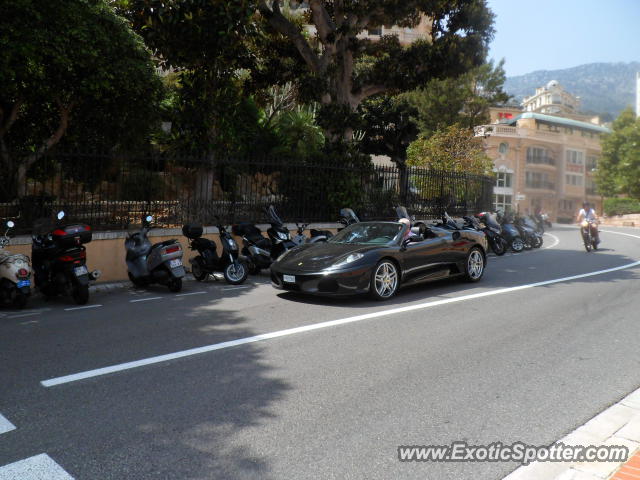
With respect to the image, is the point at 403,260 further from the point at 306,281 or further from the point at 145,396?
the point at 145,396

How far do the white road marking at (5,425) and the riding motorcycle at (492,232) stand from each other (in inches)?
552

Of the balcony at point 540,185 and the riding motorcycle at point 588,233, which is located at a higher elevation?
the balcony at point 540,185

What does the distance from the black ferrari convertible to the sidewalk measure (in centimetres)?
421

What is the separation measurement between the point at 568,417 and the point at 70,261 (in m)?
6.90

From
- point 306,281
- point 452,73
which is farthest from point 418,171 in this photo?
point 306,281

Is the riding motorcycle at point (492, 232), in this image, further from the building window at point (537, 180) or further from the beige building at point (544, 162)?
the building window at point (537, 180)

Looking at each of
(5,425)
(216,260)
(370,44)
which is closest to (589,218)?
(370,44)

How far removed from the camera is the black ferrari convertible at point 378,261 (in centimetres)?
808

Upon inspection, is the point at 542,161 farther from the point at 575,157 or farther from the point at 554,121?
the point at 554,121

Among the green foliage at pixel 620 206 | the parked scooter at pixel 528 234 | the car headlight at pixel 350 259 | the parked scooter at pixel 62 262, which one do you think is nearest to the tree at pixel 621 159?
the green foliage at pixel 620 206

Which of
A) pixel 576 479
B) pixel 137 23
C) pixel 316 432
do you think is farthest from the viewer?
pixel 137 23

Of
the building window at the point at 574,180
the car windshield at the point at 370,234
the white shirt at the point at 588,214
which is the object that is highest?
the building window at the point at 574,180

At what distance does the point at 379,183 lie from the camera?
17359 millimetres

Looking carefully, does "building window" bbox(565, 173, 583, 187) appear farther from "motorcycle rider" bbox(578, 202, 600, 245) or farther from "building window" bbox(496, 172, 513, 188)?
"motorcycle rider" bbox(578, 202, 600, 245)
